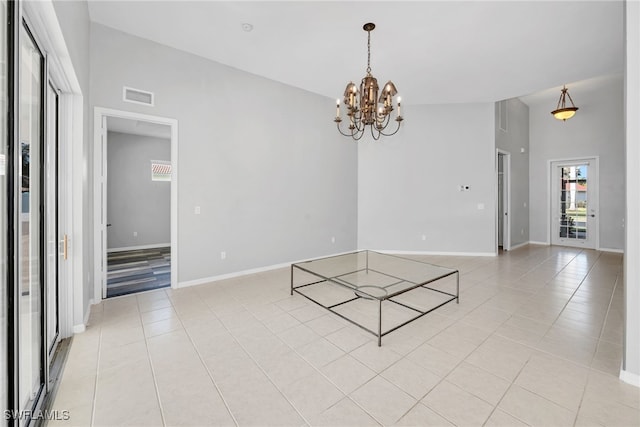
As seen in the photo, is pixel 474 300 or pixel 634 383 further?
pixel 474 300

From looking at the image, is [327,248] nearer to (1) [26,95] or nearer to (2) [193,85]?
(2) [193,85]

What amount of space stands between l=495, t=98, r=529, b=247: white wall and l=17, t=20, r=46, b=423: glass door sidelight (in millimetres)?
7371

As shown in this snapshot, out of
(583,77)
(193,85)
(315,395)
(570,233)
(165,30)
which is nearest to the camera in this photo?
(315,395)

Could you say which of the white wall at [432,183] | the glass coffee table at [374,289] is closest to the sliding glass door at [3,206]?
the glass coffee table at [374,289]

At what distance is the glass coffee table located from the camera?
2.80m

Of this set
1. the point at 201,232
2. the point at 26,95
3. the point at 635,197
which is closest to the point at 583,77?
the point at 635,197

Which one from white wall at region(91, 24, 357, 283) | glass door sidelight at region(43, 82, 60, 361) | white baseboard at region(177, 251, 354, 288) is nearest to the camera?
glass door sidelight at region(43, 82, 60, 361)

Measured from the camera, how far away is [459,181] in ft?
19.6

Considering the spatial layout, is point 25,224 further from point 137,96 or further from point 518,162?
point 518,162

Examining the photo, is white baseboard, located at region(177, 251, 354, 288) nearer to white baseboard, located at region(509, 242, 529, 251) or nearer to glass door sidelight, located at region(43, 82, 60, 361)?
glass door sidelight, located at region(43, 82, 60, 361)

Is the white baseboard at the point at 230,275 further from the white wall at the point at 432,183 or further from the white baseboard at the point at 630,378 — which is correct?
the white baseboard at the point at 630,378

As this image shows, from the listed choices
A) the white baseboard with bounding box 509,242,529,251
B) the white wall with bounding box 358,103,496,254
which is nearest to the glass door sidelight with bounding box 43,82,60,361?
the white wall with bounding box 358,103,496,254

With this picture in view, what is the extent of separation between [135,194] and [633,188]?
8.11 m

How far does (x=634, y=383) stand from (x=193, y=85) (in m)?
5.17
